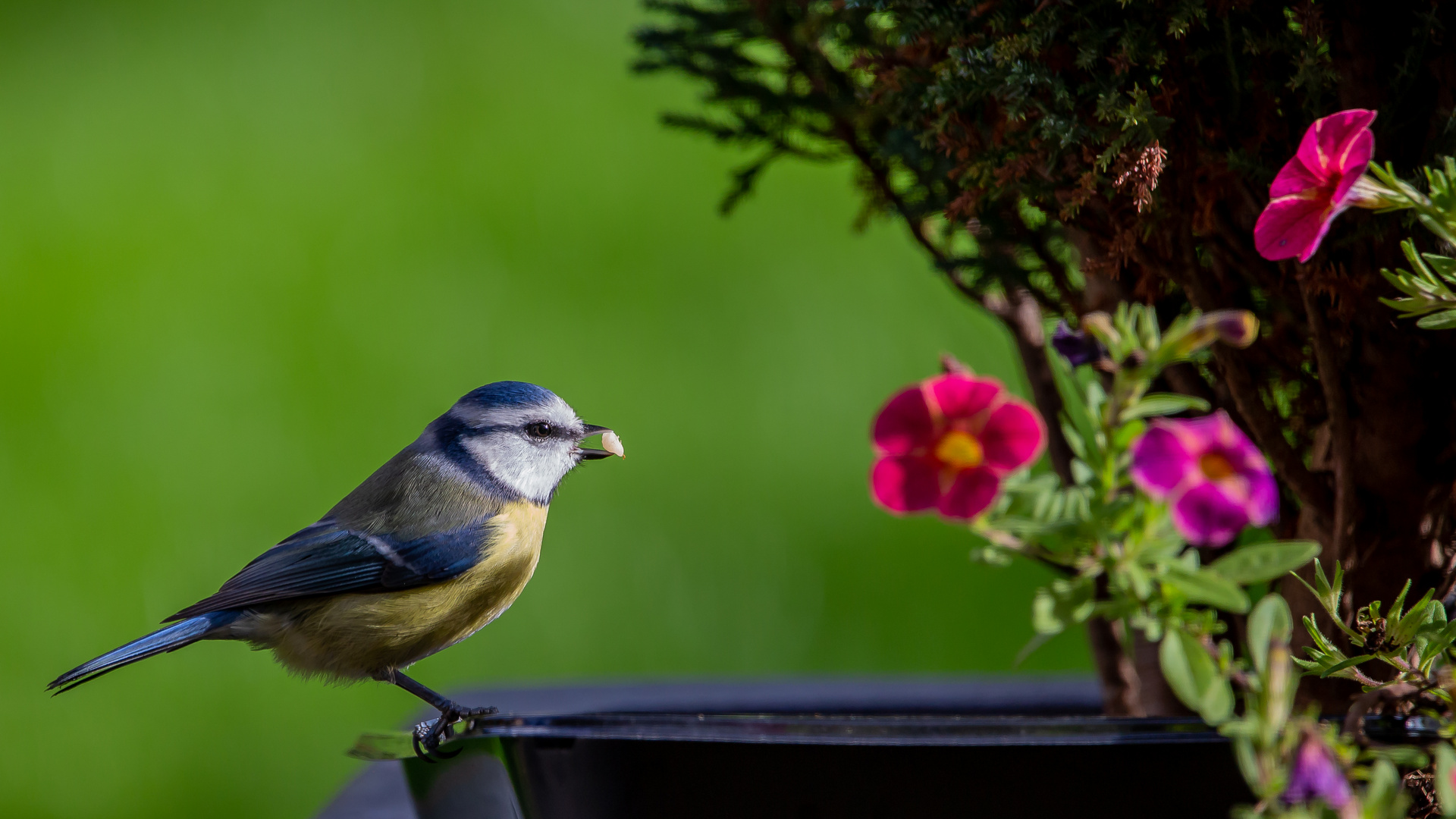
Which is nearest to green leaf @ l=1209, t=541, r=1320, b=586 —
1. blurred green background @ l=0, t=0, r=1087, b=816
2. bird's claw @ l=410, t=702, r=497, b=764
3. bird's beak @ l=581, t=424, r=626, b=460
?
bird's beak @ l=581, t=424, r=626, b=460

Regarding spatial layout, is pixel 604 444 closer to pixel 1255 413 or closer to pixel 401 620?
pixel 401 620

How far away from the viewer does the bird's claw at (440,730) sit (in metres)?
0.75

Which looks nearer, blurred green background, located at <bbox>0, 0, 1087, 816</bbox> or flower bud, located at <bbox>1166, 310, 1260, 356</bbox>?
flower bud, located at <bbox>1166, 310, 1260, 356</bbox>

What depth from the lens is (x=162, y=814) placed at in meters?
2.06

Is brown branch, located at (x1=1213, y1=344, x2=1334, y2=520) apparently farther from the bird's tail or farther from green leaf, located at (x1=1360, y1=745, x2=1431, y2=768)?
the bird's tail

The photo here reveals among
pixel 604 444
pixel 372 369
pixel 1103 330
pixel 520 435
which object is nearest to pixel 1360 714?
pixel 1103 330

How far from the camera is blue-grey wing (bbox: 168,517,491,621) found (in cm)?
78

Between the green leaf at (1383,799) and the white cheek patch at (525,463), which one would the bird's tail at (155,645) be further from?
the green leaf at (1383,799)

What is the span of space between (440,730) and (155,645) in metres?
0.18

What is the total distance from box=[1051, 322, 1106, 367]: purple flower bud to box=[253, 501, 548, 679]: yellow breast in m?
0.37

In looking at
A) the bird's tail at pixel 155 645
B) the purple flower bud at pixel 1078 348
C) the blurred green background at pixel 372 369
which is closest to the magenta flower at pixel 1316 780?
the purple flower bud at pixel 1078 348

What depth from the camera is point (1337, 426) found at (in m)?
0.75

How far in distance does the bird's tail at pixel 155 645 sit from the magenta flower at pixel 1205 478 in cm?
55

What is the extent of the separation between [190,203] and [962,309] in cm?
165
